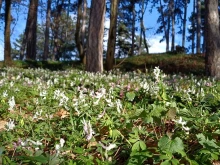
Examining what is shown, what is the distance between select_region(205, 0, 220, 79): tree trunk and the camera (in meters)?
11.2

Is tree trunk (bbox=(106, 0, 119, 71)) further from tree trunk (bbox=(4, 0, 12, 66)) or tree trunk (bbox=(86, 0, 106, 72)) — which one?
tree trunk (bbox=(4, 0, 12, 66))

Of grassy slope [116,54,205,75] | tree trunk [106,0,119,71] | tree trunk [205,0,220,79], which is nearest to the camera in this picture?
tree trunk [205,0,220,79]

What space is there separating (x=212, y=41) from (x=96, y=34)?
4.75 meters

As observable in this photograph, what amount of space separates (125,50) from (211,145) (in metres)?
47.2

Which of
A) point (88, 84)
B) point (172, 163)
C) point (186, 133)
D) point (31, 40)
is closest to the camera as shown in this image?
point (172, 163)

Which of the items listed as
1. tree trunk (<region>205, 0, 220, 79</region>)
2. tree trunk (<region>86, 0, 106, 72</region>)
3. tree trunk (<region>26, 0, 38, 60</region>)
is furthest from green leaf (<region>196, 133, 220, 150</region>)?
tree trunk (<region>26, 0, 38, 60</region>)

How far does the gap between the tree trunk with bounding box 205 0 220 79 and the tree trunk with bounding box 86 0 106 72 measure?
4.39m

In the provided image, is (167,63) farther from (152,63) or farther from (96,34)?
(96,34)

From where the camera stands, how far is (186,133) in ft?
7.85

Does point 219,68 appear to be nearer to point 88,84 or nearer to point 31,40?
point 88,84

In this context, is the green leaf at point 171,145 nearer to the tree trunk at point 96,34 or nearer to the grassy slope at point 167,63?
the tree trunk at point 96,34

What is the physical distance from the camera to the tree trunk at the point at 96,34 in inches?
497

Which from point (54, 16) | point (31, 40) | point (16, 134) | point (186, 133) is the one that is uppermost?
point (54, 16)

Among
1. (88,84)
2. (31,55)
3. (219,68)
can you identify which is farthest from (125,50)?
(88,84)
